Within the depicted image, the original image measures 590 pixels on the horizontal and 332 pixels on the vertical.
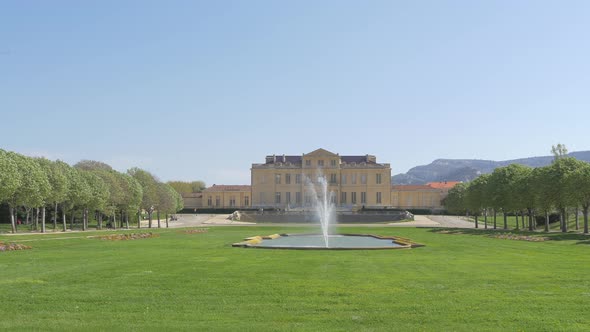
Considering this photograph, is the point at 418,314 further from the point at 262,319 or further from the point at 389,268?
the point at 389,268

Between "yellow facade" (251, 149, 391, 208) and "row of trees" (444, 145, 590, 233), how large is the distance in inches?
1995

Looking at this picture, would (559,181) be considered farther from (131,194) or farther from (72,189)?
(131,194)

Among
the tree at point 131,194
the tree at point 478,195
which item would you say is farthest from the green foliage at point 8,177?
the tree at point 478,195

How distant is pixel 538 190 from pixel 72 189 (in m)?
40.0

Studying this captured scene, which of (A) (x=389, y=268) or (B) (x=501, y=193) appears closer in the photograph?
(A) (x=389, y=268)

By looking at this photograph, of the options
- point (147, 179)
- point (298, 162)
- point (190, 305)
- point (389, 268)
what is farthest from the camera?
point (298, 162)

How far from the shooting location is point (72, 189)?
5225 centimetres

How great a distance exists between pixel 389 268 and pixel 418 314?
7.13 meters

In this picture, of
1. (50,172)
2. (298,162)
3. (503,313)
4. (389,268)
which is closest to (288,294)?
(503,313)

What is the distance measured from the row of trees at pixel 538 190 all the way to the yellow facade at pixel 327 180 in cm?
5067

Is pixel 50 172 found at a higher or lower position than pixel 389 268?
higher

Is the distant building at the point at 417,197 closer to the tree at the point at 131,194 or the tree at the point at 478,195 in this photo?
the tree at the point at 478,195

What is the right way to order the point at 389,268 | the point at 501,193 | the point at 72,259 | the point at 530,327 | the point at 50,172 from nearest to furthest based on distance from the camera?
the point at 530,327 → the point at 389,268 → the point at 72,259 → the point at 50,172 → the point at 501,193

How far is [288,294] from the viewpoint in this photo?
12500 mm
